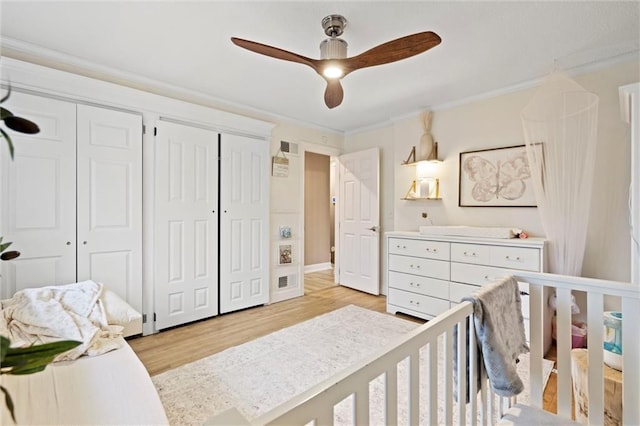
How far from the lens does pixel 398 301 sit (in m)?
3.47

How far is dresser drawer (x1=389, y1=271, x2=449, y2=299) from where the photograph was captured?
10.1ft

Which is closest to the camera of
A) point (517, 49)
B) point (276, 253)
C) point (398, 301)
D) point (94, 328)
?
point (94, 328)

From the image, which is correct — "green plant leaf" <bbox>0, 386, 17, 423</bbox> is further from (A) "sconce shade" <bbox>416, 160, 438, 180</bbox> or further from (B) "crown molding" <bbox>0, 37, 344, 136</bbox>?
(A) "sconce shade" <bbox>416, 160, 438, 180</bbox>

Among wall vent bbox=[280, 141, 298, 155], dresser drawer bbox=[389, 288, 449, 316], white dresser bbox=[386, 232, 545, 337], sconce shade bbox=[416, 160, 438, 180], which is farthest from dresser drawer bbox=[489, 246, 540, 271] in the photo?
wall vent bbox=[280, 141, 298, 155]

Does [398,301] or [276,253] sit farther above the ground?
[276,253]

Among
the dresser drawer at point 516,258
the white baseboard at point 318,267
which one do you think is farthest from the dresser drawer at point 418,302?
the white baseboard at point 318,267

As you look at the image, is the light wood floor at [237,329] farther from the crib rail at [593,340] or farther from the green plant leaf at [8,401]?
the green plant leaf at [8,401]

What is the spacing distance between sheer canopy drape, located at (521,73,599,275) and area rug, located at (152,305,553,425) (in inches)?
40.7

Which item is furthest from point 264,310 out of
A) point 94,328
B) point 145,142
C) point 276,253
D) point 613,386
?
point 613,386

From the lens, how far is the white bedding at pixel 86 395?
1.19 metres

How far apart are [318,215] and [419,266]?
10.3 feet

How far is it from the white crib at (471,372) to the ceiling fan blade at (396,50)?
134cm

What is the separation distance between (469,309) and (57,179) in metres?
3.04

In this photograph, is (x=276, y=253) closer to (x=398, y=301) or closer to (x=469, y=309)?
(x=398, y=301)
